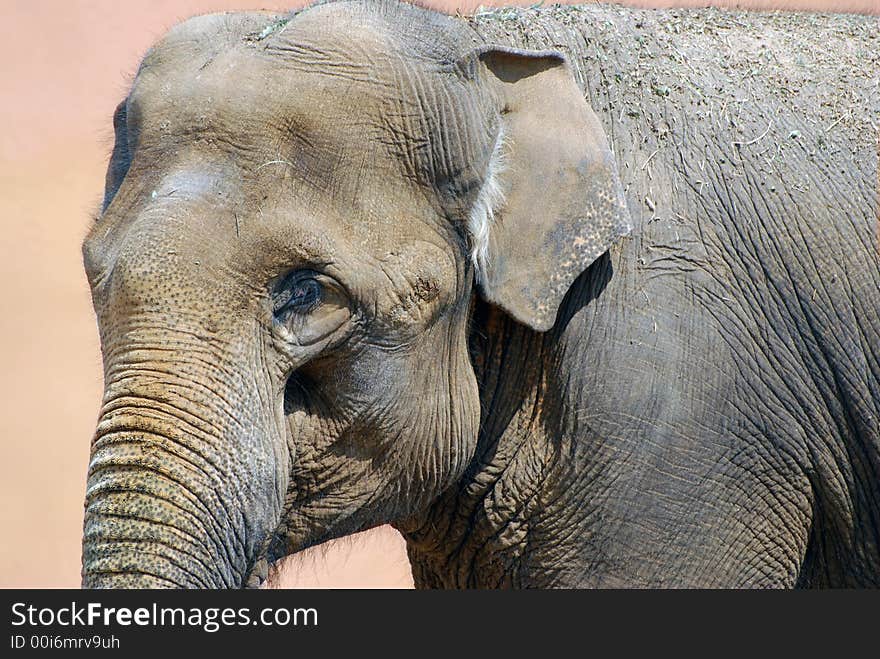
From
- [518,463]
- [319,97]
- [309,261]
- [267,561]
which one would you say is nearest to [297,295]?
[309,261]

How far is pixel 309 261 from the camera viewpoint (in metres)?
2.16

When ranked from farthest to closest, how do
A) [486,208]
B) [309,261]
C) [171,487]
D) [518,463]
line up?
[518,463]
[486,208]
[309,261]
[171,487]

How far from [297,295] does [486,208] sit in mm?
435

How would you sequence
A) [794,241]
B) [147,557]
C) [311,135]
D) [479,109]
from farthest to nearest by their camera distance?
[794,241] < [479,109] < [311,135] < [147,557]

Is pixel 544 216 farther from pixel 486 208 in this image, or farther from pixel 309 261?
pixel 309 261

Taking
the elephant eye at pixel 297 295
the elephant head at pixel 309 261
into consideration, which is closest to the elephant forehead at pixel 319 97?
the elephant head at pixel 309 261

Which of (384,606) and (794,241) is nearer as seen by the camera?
(384,606)

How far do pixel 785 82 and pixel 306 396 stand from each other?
4.18ft

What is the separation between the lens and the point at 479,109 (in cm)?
242

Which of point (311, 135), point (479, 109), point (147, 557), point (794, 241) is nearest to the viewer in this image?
point (147, 557)

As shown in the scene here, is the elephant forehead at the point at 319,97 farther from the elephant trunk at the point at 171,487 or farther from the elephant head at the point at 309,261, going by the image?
the elephant trunk at the point at 171,487

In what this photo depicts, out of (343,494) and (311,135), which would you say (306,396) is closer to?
(343,494)

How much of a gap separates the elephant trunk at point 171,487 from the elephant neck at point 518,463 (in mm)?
629

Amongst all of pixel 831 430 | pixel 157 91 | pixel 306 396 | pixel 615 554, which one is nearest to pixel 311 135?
pixel 157 91
